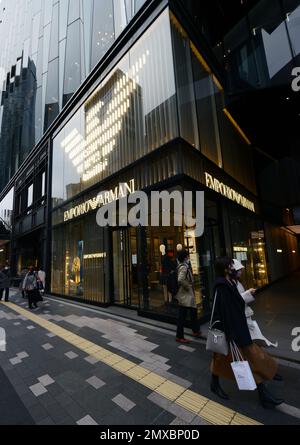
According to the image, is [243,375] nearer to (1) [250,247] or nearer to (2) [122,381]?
(2) [122,381]

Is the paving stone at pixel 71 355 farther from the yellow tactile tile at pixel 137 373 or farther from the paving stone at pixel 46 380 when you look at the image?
the yellow tactile tile at pixel 137 373

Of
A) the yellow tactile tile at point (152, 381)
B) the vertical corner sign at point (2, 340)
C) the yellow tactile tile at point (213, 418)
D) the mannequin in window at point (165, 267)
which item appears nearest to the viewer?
the yellow tactile tile at point (213, 418)

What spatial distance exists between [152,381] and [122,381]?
0.46 m

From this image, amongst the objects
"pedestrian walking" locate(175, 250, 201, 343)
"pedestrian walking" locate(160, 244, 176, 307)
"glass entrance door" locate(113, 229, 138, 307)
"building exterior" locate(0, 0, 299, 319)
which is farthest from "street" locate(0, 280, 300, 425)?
"glass entrance door" locate(113, 229, 138, 307)

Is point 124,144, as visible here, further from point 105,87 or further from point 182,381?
point 182,381

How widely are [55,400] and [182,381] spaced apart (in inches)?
70.6

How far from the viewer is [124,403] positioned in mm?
2961

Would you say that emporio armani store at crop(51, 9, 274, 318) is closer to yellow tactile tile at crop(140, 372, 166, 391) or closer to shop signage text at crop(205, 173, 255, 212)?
shop signage text at crop(205, 173, 255, 212)

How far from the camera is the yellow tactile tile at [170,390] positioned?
3088mm

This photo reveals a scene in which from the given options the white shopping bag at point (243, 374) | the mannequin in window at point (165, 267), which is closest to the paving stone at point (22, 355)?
the mannequin in window at point (165, 267)

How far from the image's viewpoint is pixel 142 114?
7578 millimetres

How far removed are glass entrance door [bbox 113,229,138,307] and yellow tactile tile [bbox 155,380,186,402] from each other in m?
5.12

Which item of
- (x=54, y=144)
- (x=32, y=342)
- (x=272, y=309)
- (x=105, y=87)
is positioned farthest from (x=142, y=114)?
(x=54, y=144)

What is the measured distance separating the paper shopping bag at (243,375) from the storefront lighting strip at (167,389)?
1.17ft
